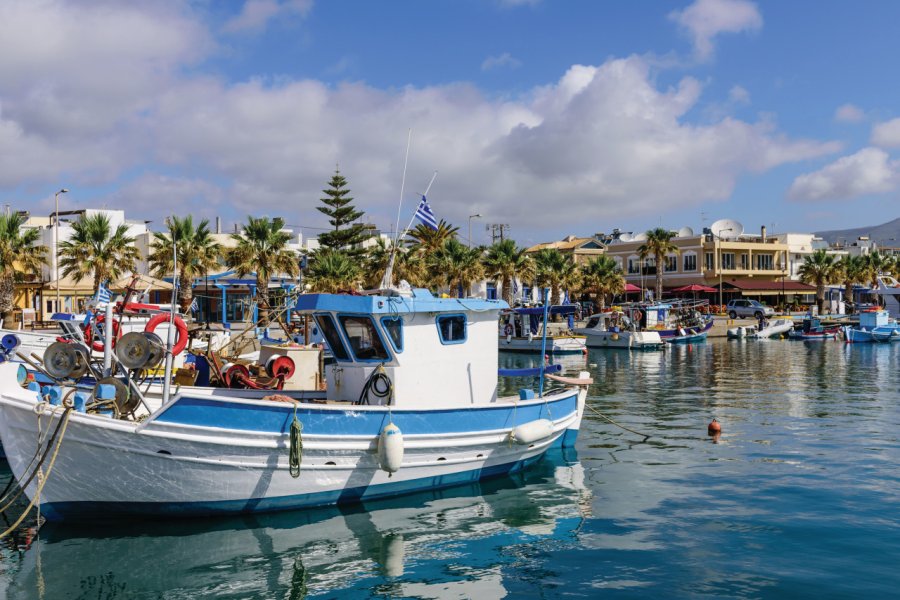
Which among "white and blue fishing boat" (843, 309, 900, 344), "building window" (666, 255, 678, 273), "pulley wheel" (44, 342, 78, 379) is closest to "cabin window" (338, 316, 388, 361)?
"pulley wheel" (44, 342, 78, 379)

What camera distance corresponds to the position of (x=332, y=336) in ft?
47.3

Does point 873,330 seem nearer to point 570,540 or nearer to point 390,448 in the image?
point 570,540

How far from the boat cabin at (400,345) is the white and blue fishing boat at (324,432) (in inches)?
1.0

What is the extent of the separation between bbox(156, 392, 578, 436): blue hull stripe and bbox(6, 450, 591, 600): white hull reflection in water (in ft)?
4.79

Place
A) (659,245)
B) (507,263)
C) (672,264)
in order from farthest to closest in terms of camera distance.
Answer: (672,264) < (659,245) < (507,263)

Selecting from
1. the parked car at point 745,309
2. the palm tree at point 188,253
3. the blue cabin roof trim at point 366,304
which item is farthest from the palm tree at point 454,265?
the blue cabin roof trim at point 366,304

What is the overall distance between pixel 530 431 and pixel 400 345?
3118 millimetres

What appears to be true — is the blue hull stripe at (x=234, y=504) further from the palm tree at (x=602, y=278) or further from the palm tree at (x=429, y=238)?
the palm tree at (x=602, y=278)

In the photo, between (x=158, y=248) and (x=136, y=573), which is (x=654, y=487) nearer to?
(x=136, y=573)

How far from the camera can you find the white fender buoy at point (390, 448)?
12.6 meters

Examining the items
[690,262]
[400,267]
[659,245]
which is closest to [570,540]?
[400,267]

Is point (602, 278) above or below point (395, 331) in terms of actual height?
above

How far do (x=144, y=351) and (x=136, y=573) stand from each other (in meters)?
3.74

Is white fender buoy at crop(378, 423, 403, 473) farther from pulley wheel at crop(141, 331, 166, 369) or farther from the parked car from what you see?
the parked car
